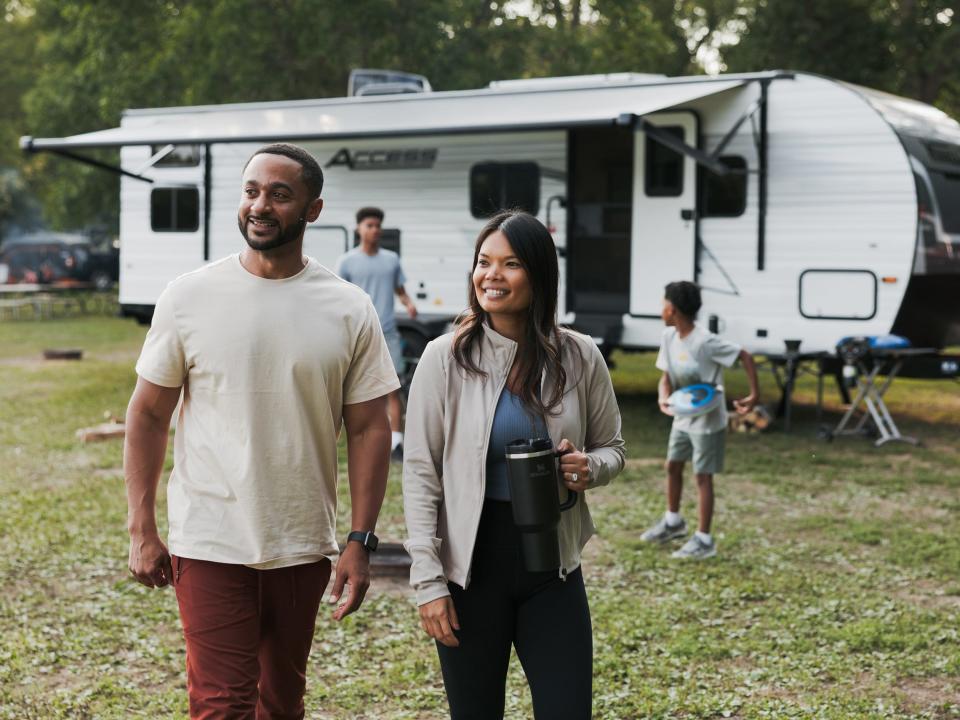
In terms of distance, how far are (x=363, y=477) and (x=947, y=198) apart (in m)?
8.45

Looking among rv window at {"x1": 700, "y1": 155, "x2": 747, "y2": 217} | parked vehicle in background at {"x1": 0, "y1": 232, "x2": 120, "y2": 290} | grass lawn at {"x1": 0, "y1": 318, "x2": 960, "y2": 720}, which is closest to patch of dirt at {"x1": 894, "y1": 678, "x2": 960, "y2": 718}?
grass lawn at {"x1": 0, "y1": 318, "x2": 960, "y2": 720}

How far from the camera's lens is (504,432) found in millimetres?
2945

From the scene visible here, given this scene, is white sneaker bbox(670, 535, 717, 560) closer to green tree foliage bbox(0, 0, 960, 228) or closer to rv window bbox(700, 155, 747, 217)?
rv window bbox(700, 155, 747, 217)

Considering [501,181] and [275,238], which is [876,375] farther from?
[275,238]

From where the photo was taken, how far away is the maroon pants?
9.70 feet

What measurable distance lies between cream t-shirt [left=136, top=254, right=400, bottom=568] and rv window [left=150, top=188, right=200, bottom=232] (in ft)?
34.6

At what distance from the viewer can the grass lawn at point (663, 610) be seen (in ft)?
15.1

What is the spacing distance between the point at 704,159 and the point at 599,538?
4201 millimetres

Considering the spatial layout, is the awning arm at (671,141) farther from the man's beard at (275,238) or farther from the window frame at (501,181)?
the man's beard at (275,238)

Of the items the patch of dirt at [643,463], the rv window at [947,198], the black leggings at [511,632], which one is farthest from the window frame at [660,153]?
the black leggings at [511,632]

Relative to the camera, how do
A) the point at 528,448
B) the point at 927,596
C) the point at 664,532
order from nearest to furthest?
1. the point at 528,448
2. the point at 927,596
3. the point at 664,532

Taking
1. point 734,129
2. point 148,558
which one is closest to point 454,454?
point 148,558

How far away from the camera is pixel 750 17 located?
19.6 m

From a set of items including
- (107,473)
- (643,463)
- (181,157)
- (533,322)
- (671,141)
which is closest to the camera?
(533,322)
